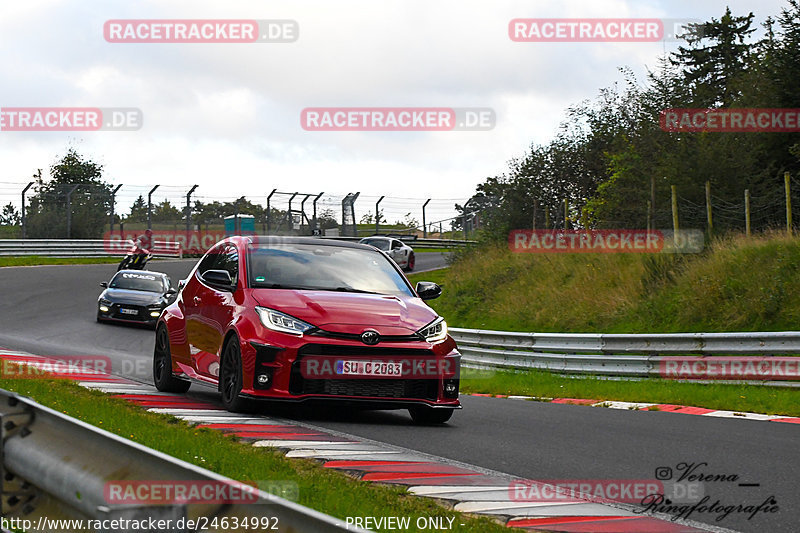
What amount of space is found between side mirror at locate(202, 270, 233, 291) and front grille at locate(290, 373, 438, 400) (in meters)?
1.33

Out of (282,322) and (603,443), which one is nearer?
(603,443)

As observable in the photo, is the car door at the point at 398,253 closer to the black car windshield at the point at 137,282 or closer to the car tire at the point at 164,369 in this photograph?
the black car windshield at the point at 137,282

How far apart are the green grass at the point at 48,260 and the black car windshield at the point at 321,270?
99.0 ft

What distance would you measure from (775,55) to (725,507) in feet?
91.2

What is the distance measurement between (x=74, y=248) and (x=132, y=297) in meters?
19.8

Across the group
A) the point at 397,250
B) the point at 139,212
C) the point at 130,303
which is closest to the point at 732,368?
the point at 130,303

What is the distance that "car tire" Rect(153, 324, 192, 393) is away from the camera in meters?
10.9

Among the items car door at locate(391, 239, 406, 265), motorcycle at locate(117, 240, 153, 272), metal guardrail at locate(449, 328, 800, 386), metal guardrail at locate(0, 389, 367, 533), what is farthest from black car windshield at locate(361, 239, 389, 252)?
metal guardrail at locate(0, 389, 367, 533)

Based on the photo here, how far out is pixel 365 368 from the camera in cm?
866

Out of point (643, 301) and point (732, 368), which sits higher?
point (643, 301)

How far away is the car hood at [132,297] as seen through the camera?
24125 mm

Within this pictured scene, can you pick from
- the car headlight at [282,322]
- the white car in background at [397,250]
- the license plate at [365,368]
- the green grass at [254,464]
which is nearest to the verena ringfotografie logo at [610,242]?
the white car in background at [397,250]

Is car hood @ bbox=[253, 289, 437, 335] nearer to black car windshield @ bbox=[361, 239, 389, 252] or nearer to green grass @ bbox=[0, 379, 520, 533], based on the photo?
green grass @ bbox=[0, 379, 520, 533]

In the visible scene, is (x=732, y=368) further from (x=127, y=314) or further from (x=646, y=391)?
(x=127, y=314)
